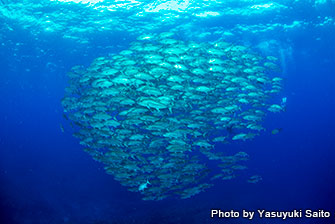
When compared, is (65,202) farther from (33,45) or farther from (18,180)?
(33,45)

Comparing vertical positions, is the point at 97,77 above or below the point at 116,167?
above

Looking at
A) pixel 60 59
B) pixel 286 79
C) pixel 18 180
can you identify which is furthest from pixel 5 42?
pixel 286 79

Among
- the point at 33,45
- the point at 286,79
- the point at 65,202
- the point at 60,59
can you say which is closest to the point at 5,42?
the point at 33,45

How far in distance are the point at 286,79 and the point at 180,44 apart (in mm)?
33331

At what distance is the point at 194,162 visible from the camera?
12.5 m

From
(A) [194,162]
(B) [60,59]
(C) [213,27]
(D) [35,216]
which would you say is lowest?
(D) [35,216]

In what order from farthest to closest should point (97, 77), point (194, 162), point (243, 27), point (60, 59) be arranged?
1. point (60, 59)
2. point (243, 27)
3. point (194, 162)
4. point (97, 77)

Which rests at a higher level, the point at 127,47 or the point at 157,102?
the point at 127,47

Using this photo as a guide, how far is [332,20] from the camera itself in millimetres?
21172

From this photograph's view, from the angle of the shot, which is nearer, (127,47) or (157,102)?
(157,102)

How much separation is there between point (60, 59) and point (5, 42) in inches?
229

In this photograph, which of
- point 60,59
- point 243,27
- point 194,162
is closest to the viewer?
point 194,162

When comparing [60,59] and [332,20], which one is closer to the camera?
[332,20]

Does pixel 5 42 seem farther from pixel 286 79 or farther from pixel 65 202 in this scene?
pixel 286 79
